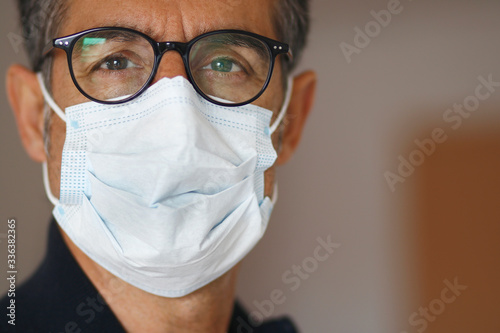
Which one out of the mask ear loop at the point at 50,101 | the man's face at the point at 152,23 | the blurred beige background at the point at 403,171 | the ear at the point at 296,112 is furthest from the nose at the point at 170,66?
the blurred beige background at the point at 403,171

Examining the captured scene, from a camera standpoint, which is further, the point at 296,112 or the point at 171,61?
the point at 296,112

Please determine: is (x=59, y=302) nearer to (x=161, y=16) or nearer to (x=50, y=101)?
(x=50, y=101)

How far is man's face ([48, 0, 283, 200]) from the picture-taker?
1024 millimetres

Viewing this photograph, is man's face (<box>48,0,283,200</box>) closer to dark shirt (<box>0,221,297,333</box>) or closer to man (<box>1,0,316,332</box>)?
man (<box>1,0,316,332</box>)

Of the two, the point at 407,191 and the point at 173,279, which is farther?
the point at 407,191

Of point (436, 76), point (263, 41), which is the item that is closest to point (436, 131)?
point (436, 76)

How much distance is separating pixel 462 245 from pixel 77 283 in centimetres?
159

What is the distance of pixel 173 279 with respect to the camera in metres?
1.00

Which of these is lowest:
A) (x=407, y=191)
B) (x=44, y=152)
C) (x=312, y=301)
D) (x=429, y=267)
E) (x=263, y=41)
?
(x=312, y=301)

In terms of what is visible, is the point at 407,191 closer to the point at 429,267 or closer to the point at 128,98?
the point at 429,267

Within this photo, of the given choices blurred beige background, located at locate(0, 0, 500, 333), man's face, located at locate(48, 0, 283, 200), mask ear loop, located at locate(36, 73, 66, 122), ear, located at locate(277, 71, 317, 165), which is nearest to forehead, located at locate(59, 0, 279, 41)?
man's face, located at locate(48, 0, 283, 200)

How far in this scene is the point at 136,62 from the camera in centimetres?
103

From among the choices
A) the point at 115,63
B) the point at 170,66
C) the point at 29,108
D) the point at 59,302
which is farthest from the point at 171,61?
the point at 59,302

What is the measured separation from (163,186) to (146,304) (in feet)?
1.06
